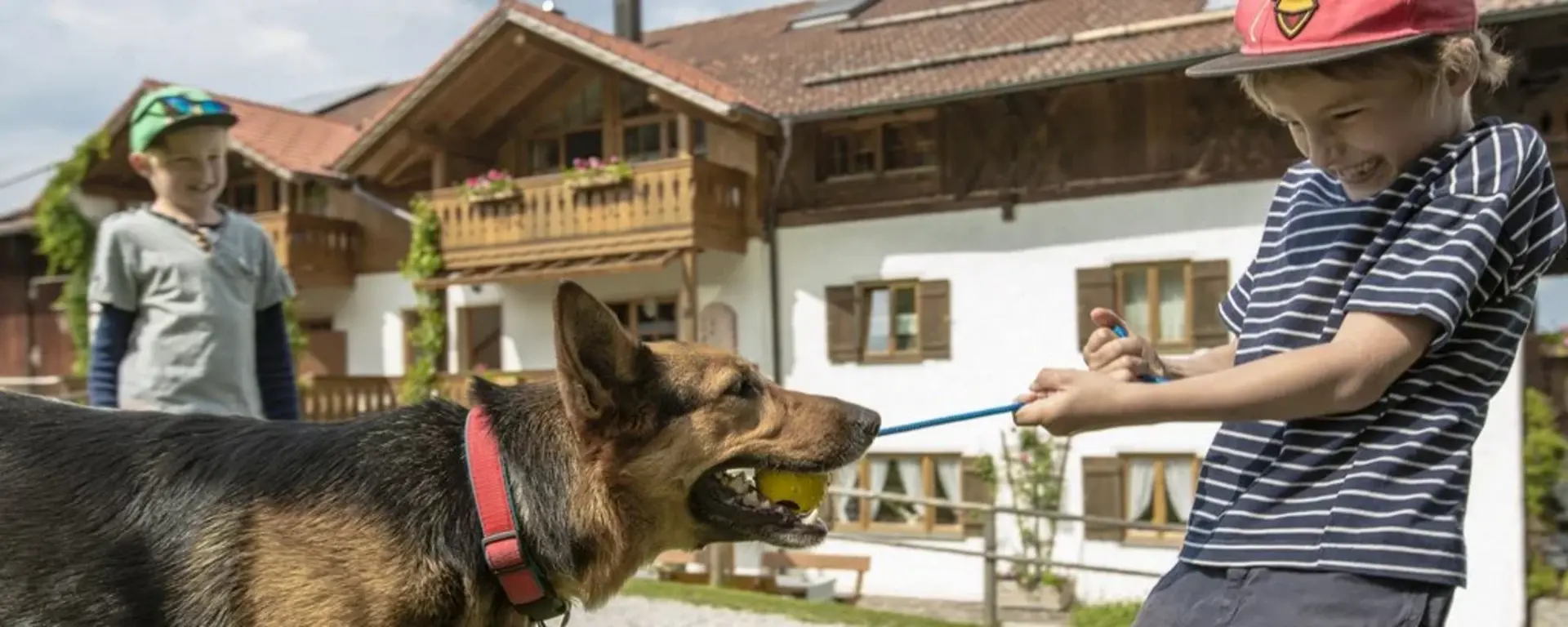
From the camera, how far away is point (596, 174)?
717 inches

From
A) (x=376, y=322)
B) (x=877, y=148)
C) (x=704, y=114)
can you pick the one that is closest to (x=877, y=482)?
(x=877, y=148)

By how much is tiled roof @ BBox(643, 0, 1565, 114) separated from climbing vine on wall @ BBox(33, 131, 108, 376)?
11.7m

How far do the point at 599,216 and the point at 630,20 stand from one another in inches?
256

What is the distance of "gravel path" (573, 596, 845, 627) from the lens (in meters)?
9.80

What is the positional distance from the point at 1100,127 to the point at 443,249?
34.1 ft

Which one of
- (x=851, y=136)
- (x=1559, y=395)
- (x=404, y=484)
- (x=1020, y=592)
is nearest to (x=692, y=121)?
(x=851, y=136)

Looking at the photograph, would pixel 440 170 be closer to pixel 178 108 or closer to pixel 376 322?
pixel 376 322

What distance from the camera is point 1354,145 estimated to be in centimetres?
217

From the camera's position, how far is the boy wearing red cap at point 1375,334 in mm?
2062

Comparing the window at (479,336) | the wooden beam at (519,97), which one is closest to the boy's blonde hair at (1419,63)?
the wooden beam at (519,97)

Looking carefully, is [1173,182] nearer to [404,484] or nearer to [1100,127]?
[1100,127]

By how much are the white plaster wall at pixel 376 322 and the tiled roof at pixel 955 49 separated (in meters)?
6.79

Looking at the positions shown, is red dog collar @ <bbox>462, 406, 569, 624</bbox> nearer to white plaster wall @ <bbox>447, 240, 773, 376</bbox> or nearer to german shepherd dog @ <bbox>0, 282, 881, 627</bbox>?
german shepherd dog @ <bbox>0, 282, 881, 627</bbox>

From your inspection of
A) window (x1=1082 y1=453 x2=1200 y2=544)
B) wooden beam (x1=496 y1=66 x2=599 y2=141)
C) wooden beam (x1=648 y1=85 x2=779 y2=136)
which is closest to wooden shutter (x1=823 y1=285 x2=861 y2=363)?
wooden beam (x1=648 y1=85 x2=779 y2=136)
